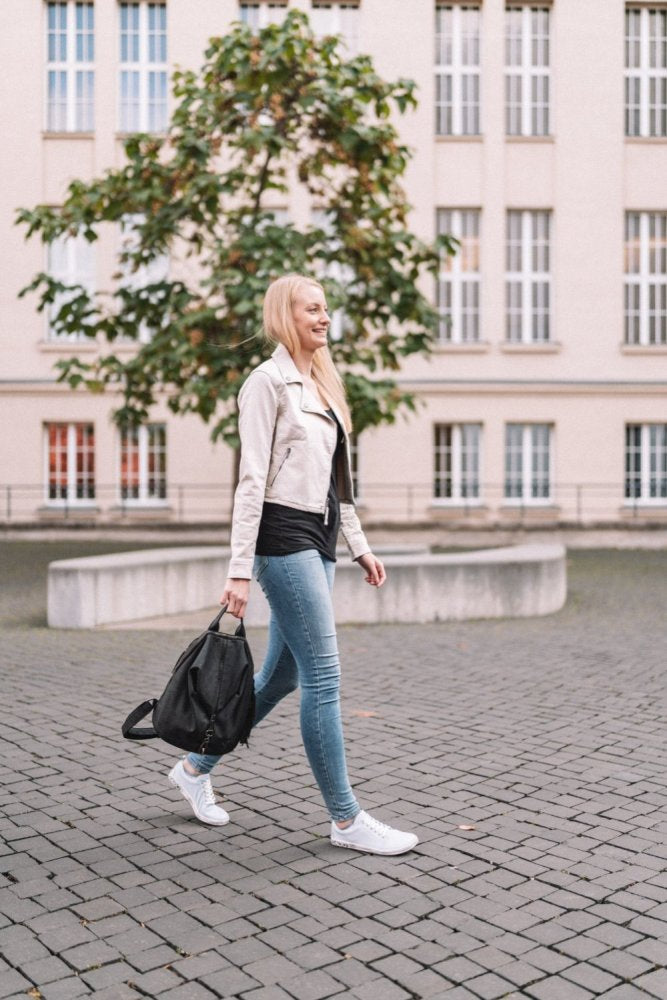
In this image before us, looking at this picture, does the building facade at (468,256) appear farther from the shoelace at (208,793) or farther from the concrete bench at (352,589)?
the shoelace at (208,793)

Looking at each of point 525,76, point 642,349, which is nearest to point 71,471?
point 642,349

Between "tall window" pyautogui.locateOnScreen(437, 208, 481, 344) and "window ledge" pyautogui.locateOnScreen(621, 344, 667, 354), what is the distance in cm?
324

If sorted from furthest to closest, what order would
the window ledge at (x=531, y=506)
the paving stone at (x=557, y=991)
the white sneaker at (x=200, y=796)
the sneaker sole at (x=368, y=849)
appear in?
the window ledge at (x=531, y=506)
the white sneaker at (x=200, y=796)
the sneaker sole at (x=368, y=849)
the paving stone at (x=557, y=991)

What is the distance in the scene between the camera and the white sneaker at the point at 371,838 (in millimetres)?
4191

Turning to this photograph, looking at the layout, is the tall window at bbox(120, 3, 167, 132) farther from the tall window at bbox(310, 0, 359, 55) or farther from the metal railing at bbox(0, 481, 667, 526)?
the metal railing at bbox(0, 481, 667, 526)

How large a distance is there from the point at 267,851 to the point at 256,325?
759 centimetres

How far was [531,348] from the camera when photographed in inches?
989

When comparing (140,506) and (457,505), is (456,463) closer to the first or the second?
(457,505)

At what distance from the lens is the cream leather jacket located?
13.1 feet

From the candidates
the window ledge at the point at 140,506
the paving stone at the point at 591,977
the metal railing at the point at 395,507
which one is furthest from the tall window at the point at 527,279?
the paving stone at the point at 591,977

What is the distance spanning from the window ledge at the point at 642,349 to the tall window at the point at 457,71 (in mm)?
5778

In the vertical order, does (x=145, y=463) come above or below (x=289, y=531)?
above

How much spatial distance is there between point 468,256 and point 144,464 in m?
8.44

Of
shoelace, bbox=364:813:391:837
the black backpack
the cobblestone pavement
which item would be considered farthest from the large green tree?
shoelace, bbox=364:813:391:837
